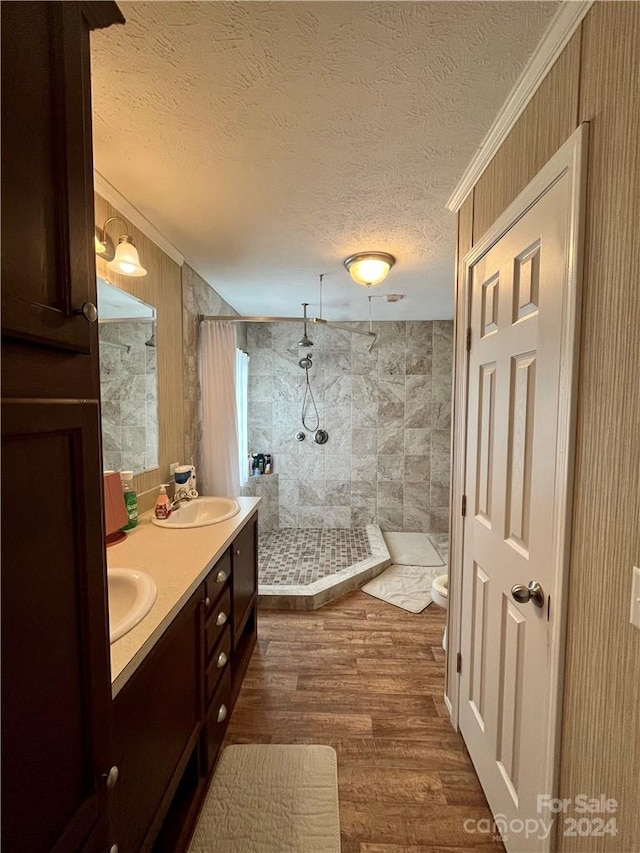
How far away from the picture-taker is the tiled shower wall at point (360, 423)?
4.18 m

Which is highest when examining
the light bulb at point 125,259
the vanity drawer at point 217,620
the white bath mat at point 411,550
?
the light bulb at point 125,259

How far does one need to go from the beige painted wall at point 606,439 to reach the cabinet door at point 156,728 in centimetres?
110

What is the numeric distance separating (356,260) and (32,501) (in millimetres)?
2209

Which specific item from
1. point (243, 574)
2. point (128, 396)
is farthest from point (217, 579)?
point (128, 396)

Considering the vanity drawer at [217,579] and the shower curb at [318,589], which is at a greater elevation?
the vanity drawer at [217,579]

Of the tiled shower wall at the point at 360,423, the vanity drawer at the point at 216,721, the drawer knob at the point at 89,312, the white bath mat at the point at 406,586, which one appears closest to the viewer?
the drawer knob at the point at 89,312

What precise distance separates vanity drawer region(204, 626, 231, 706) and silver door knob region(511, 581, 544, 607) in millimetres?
1192

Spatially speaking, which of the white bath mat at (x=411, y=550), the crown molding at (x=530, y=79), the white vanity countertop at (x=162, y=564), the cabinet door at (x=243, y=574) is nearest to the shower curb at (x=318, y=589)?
the white bath mat at (x=411, y=550)

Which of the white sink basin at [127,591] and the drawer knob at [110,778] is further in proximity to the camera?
the white sink basin at [127,591]

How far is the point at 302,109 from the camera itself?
3.74 feet

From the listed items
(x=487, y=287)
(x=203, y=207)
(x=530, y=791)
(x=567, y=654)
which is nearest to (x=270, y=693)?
(x=530, y=791)

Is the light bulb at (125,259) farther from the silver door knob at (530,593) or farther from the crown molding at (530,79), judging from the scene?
the silver door knob at (530,593)

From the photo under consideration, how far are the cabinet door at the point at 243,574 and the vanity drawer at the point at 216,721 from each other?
0.21 meters

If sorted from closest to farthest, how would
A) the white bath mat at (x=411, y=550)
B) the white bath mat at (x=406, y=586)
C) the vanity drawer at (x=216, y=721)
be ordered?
1. the vanity drawer at (x=216, y=721)
2. the white bath mat at (x=406, y=586)
3. the white bath mat at (x=411, y=550)
